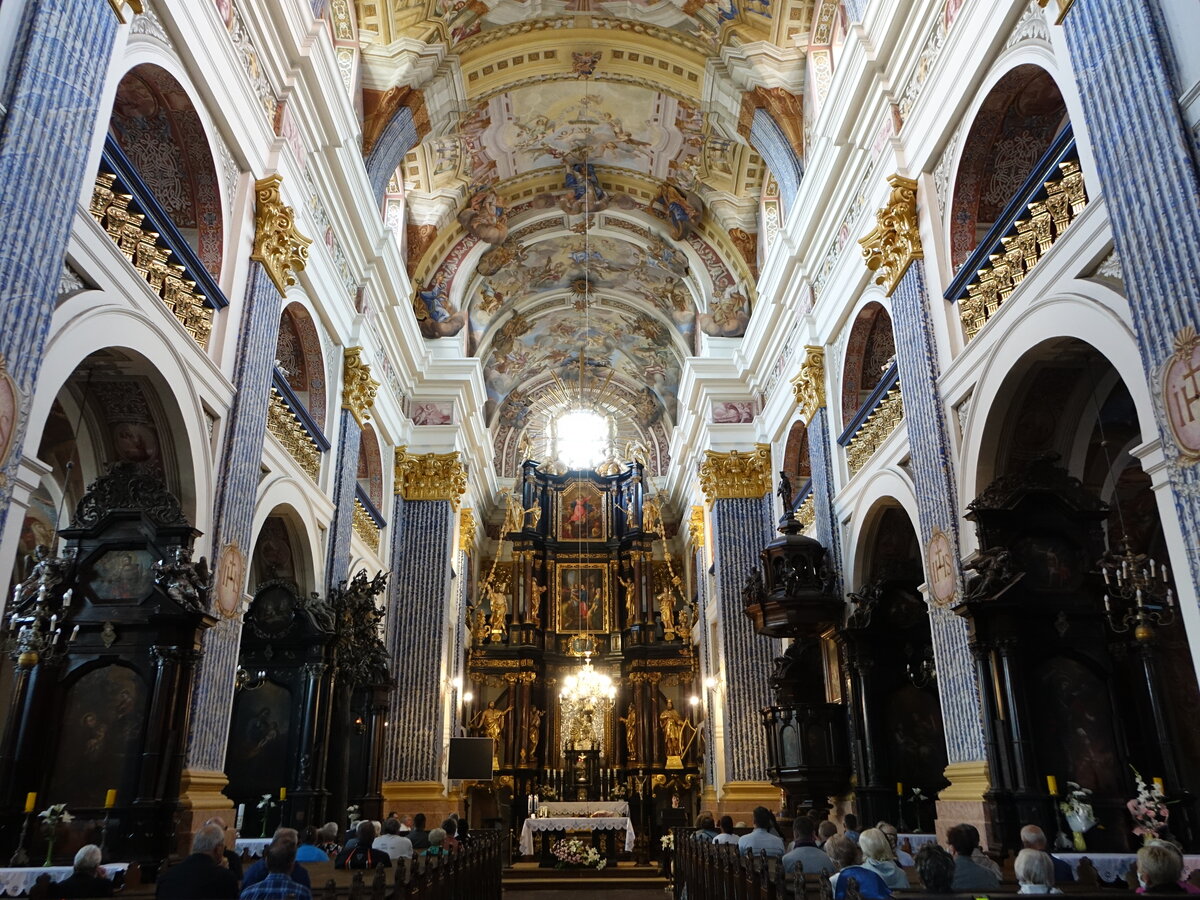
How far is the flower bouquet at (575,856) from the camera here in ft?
49.6

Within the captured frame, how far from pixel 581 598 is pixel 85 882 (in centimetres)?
1910

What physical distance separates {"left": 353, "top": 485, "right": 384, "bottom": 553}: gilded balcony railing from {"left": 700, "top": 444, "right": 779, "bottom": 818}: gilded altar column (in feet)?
18.5

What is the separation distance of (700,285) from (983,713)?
12076mm

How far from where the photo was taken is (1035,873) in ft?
13.3

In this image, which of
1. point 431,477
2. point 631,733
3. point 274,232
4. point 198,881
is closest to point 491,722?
point 631,733

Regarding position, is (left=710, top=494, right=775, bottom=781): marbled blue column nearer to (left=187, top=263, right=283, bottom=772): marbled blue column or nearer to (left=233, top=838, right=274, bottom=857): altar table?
(left=233, top=838, right=274, bottom=857): altar table

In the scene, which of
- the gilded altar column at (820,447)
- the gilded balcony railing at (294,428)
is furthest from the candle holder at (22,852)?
the gilded altar column at (820,447)

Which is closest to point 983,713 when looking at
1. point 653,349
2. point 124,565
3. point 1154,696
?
point 1154,696

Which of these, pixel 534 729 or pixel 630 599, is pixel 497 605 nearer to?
pixel 534 729

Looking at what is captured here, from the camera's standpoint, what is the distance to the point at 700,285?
18.2 metres

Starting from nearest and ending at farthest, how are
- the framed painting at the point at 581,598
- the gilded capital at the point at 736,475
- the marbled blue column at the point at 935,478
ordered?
the marbled blue column at the point at 935,478
the gilded capital at the point at 736,475
the framed painting at the point at 581,598

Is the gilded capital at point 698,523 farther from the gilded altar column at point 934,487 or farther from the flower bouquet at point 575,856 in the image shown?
the gilded altar column at point 934,487

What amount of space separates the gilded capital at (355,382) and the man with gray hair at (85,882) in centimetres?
823

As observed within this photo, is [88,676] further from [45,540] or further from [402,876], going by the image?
[45,540]
